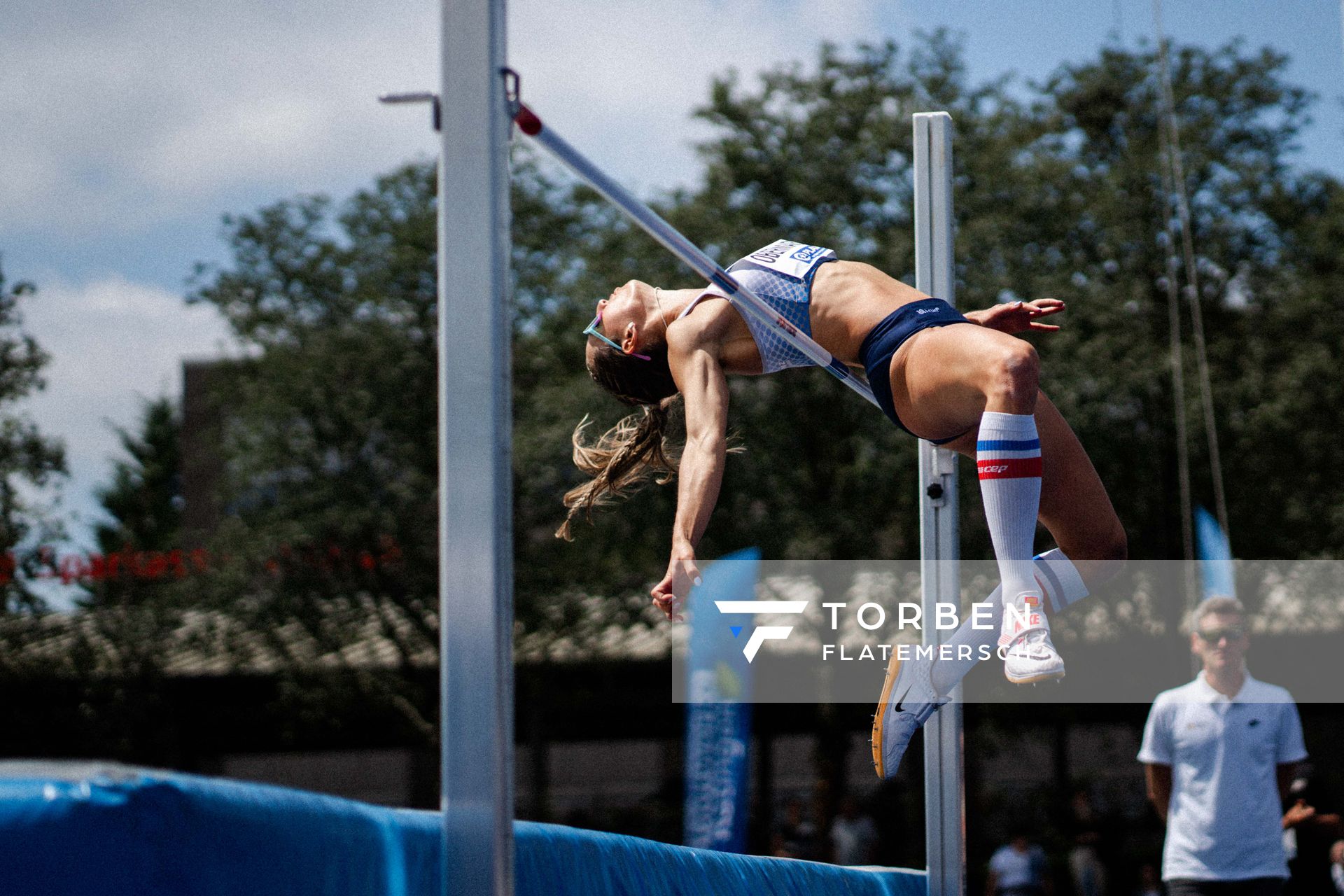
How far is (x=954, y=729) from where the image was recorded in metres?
3.58

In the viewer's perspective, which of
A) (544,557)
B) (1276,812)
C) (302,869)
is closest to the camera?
(302,869)

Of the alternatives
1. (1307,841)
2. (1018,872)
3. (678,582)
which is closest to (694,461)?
(678,582)

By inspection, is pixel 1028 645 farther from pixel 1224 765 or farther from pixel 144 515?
pixel 144 515

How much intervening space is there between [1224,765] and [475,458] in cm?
307

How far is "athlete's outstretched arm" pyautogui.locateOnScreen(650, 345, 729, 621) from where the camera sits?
2.47m

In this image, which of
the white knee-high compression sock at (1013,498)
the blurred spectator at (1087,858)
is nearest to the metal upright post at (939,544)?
the white knee-high compression sock at (1013,498)

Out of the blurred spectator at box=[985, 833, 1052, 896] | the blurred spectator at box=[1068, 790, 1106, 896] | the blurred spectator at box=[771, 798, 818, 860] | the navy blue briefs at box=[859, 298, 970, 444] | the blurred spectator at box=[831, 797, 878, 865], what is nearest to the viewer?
the navy blue briefs at box=[859, 298, 970, 444]

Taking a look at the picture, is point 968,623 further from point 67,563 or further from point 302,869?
point 67,563

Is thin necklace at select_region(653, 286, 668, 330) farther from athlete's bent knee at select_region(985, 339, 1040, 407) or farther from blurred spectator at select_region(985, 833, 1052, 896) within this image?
blurred spectator at select_region(985, 833, 1052, 896)

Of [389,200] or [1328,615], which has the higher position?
[389,200]

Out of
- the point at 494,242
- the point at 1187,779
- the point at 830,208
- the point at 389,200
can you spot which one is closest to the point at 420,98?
the point at 494,242

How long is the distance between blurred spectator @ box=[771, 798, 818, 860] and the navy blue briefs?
27.9ft

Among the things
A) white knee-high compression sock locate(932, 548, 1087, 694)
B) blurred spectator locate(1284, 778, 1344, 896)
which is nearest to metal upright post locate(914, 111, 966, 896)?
white knee-high compression sock locate(932, 548, 1087, 694)

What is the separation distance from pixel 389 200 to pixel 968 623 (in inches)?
503
